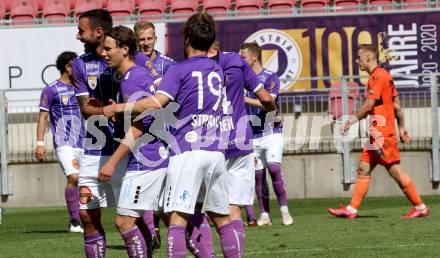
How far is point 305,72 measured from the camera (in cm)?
2102

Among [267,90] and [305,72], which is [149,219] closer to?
[267,90]

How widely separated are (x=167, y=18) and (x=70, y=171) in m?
9.09

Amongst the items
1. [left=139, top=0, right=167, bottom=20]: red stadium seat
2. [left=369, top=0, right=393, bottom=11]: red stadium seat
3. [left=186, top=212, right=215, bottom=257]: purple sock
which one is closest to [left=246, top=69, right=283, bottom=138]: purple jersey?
[left=186, top=212, right=215, bottom=257]: purple sock

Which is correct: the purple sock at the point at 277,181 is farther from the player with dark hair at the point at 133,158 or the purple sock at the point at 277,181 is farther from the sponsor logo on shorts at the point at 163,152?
the sponsor logo on shorts at the point at 163,152

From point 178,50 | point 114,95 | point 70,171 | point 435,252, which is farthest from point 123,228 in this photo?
point 178,50

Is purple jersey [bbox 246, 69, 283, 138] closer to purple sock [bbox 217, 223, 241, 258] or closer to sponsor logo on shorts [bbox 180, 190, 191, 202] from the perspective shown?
purple sock [bbox 217, 223, 241, 258]

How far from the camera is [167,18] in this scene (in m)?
22.2

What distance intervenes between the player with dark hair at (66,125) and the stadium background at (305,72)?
19.2ft

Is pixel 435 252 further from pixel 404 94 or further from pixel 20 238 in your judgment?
pixel 404 94

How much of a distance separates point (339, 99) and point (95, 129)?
36.8 feet

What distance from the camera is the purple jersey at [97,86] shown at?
8751mm

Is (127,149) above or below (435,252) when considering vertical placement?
above

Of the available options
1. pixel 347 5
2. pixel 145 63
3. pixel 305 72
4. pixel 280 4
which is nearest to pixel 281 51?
pixel 305 72

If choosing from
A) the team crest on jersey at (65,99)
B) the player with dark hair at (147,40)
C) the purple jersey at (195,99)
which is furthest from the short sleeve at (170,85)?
the team crest on jersey at (65,99)
